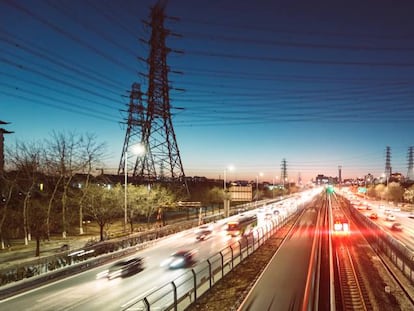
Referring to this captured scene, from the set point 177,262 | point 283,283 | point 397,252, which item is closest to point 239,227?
point 397,252

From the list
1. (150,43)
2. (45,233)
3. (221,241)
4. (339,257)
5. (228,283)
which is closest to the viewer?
(228,283)

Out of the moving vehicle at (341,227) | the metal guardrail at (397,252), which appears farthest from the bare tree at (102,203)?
the moving vehicle at (341,227)

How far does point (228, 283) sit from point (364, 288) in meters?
8.66

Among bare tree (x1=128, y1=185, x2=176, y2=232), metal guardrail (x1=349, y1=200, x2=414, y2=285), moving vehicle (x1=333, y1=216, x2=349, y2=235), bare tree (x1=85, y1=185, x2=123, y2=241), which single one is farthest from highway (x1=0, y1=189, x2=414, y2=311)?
moving vehicle (x1=333, y1=216, x2=349, y2=235)

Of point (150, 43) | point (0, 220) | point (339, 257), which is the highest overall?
point (150, 43)

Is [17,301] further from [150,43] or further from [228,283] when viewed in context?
[150,43]

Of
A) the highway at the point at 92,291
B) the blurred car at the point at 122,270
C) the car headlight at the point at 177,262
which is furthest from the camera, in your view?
the car headlight at the point at 177,262

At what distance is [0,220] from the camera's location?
118 feet

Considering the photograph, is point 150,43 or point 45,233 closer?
point 45,233

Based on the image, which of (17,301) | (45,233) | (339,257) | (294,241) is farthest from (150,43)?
(17,301)

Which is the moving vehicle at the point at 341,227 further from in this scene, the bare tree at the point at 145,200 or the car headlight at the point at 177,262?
the car headlight at the point at 177,262

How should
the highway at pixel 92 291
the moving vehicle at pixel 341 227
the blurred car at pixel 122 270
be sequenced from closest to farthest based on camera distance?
the highway at pixel 92 291, the blurred car at pixel 122 270, the moving vehicle at pixel 341 227

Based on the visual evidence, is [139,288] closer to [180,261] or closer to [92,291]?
A: [92,291]

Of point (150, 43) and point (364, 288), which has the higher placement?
point (150, 43)
